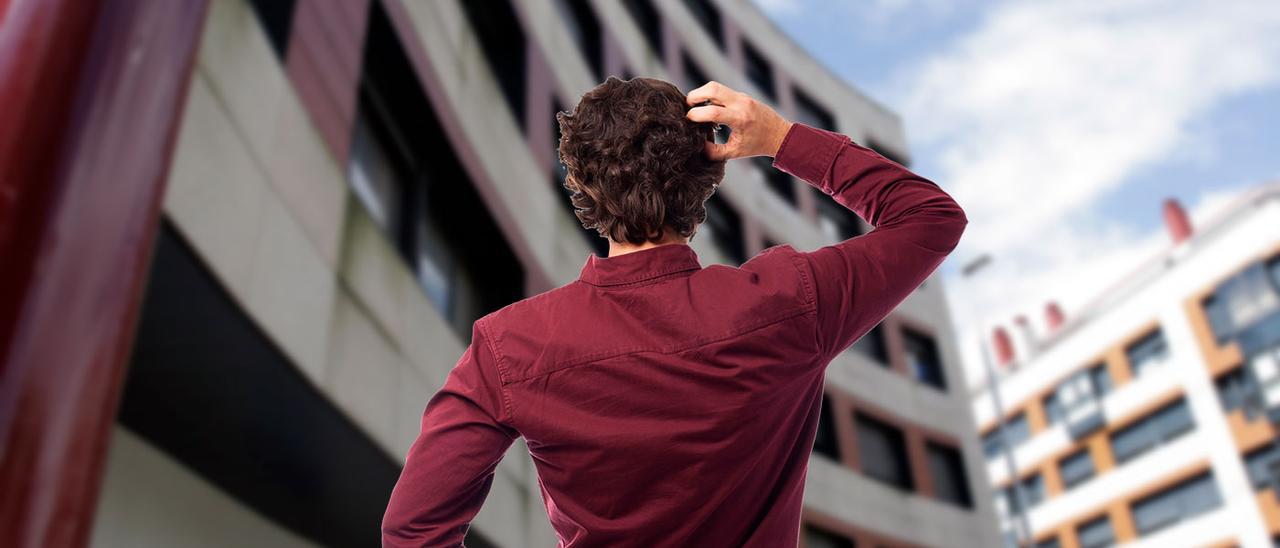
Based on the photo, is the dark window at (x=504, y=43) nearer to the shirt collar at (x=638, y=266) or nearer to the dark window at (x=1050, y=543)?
the shirt collar at (x=638, y=266)

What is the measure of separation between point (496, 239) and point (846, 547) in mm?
11221

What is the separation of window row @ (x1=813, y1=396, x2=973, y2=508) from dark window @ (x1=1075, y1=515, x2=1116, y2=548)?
1999 centimetres

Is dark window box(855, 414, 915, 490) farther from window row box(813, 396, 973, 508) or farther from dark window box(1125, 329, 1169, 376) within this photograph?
dark window box(1125, 329, 1169, 376)

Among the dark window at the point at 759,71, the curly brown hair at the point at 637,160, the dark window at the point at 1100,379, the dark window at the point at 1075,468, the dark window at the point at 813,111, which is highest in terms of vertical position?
the dark window at the point at 759,71

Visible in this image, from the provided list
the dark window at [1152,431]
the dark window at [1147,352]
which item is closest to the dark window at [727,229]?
the dark window at [1152,431]

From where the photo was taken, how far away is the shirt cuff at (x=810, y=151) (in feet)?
5.18

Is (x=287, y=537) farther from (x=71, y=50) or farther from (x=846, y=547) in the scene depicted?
(x=846, y=547)

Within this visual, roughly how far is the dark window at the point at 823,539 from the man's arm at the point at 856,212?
17.6 meters

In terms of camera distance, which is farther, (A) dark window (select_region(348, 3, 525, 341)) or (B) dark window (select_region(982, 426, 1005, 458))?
(B) dark window (select_region(982, 426, 1005, 458))

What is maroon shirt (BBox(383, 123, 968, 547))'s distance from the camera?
1.29 m

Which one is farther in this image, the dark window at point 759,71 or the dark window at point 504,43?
the dark window at point 759,71

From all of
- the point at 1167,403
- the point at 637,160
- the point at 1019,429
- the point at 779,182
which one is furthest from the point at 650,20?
the point at 1019,429

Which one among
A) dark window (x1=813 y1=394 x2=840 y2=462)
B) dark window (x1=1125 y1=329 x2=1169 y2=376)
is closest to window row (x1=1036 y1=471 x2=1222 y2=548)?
dark window (x1=1125 y1=329 x2=1169 y2=376)

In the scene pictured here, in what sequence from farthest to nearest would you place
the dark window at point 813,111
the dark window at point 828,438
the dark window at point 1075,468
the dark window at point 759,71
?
the dark window at point 1075,468 → the dark window at point 813,111 → the dark window at point 759,71 → the dark window at point 828,438
